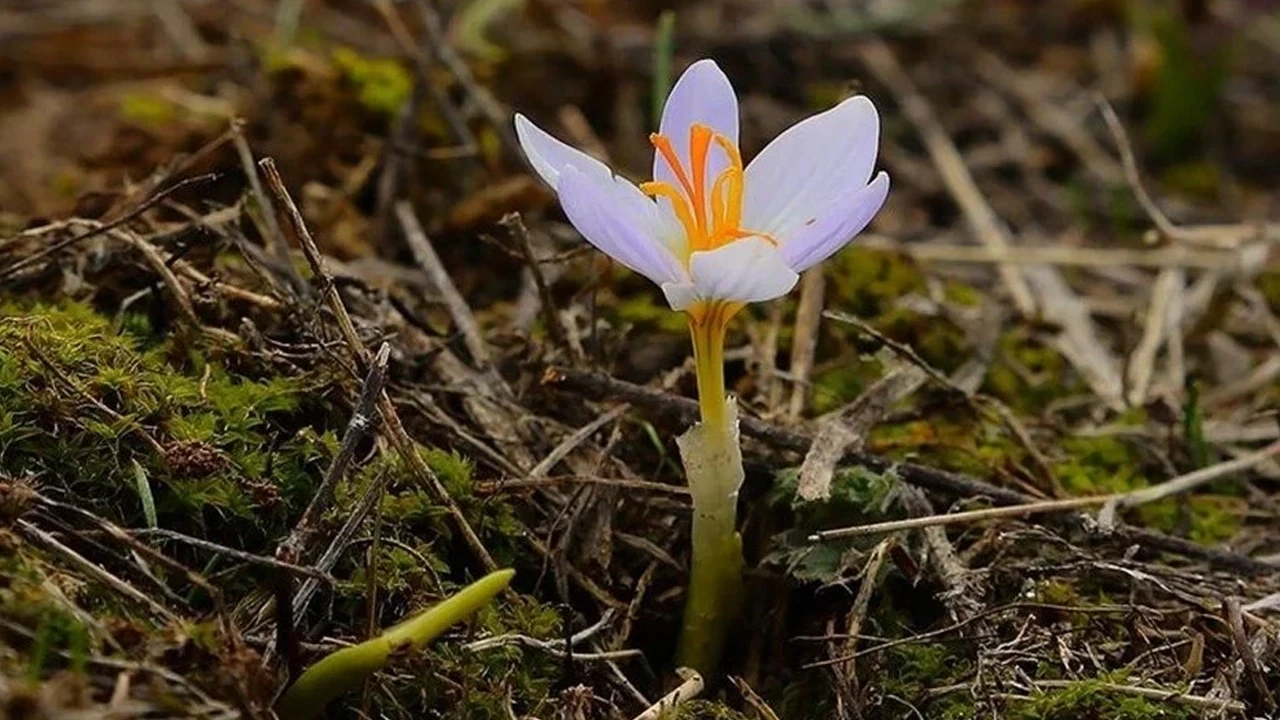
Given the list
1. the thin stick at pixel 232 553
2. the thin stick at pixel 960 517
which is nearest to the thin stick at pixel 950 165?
the thin stick at pixel 960 517

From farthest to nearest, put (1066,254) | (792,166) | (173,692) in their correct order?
(1066,254) < (792,166) < (173,692)

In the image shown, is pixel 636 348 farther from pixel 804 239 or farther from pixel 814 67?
pixel 814 67

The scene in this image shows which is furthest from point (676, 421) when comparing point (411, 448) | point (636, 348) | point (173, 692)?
point (173, 692)

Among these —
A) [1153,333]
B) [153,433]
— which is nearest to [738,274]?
[153,433]

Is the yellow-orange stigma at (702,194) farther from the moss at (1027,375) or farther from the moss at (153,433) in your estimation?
the moss at (1027,375)

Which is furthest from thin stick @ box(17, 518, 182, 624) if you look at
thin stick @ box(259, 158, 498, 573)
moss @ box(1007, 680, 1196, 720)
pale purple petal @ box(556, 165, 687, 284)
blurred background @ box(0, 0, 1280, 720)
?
moss @ box(1007, 680, 1196, 720)

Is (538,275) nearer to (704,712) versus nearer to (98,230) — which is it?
(98,230)

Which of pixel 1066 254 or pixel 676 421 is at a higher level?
pixel 676 421
